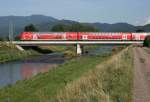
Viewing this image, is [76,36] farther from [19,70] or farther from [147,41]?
[19,70]

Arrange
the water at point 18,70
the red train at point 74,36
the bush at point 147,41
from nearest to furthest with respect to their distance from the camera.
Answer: the water at point 18,70 → the bush at point 147,41 → the red train at point 74,36

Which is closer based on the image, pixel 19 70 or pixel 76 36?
pixel 19 70

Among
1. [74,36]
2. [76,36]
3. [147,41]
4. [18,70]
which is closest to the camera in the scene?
[18,70]

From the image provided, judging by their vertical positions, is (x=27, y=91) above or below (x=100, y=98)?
below

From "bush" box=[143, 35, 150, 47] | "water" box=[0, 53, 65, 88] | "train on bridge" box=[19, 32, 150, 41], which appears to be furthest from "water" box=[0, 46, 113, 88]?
"bush" box=[143, 35, 150, 47]

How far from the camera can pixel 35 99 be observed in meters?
17.8

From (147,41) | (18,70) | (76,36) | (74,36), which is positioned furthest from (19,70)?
(147,41)

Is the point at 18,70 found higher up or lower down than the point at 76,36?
higher up

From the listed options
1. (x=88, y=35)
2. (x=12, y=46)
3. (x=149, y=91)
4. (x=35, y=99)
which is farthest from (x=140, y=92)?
(x=88, y=35)

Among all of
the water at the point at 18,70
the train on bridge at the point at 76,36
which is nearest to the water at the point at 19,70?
the water at the point at 18,70

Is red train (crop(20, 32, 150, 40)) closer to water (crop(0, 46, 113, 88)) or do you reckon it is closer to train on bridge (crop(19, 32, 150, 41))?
train on bridge (crop(19, 32, 150, 41))

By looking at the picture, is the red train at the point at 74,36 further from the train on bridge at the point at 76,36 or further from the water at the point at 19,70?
the water at the point at 19,70

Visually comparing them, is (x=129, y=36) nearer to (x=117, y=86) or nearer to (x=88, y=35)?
(x=88, y=35)

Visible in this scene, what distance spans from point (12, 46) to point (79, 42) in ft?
62.4
